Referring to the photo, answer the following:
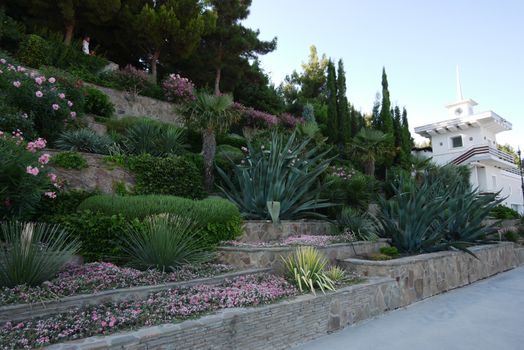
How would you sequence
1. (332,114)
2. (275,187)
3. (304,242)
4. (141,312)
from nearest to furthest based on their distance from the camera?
(141,312)
(304,242)
(275,187)
(332,114)

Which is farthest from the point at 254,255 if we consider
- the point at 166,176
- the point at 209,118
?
the point at 209,118

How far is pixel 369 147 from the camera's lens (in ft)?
59.4

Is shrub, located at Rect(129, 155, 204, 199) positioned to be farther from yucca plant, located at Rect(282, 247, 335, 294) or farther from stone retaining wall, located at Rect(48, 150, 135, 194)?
yucca plant, located at Rect(282, 247, 335, 294)

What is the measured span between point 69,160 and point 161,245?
3.57 m

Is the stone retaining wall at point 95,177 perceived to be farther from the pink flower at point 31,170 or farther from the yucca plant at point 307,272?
the yucca plant at point 307,272

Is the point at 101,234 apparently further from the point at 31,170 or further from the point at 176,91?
the point at 176,91

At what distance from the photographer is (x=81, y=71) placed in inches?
600

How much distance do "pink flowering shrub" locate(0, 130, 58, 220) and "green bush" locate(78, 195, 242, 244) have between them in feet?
3.24

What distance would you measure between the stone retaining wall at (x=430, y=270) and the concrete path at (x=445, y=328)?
294 millimetres

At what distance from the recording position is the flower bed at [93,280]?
3.76 m

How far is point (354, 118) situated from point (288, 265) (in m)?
24.0

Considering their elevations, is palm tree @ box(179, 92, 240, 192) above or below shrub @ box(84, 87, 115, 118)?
below

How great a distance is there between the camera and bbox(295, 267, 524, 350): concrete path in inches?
167

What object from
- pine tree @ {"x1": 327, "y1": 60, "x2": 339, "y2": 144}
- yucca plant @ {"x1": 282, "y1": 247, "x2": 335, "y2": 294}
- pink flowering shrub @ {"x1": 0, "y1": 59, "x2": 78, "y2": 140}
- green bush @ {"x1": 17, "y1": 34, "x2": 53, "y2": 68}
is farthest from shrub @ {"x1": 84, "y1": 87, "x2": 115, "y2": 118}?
pine tree @ {"x1": 327, "y1": 60, "x2": 339, "y2": 144}
